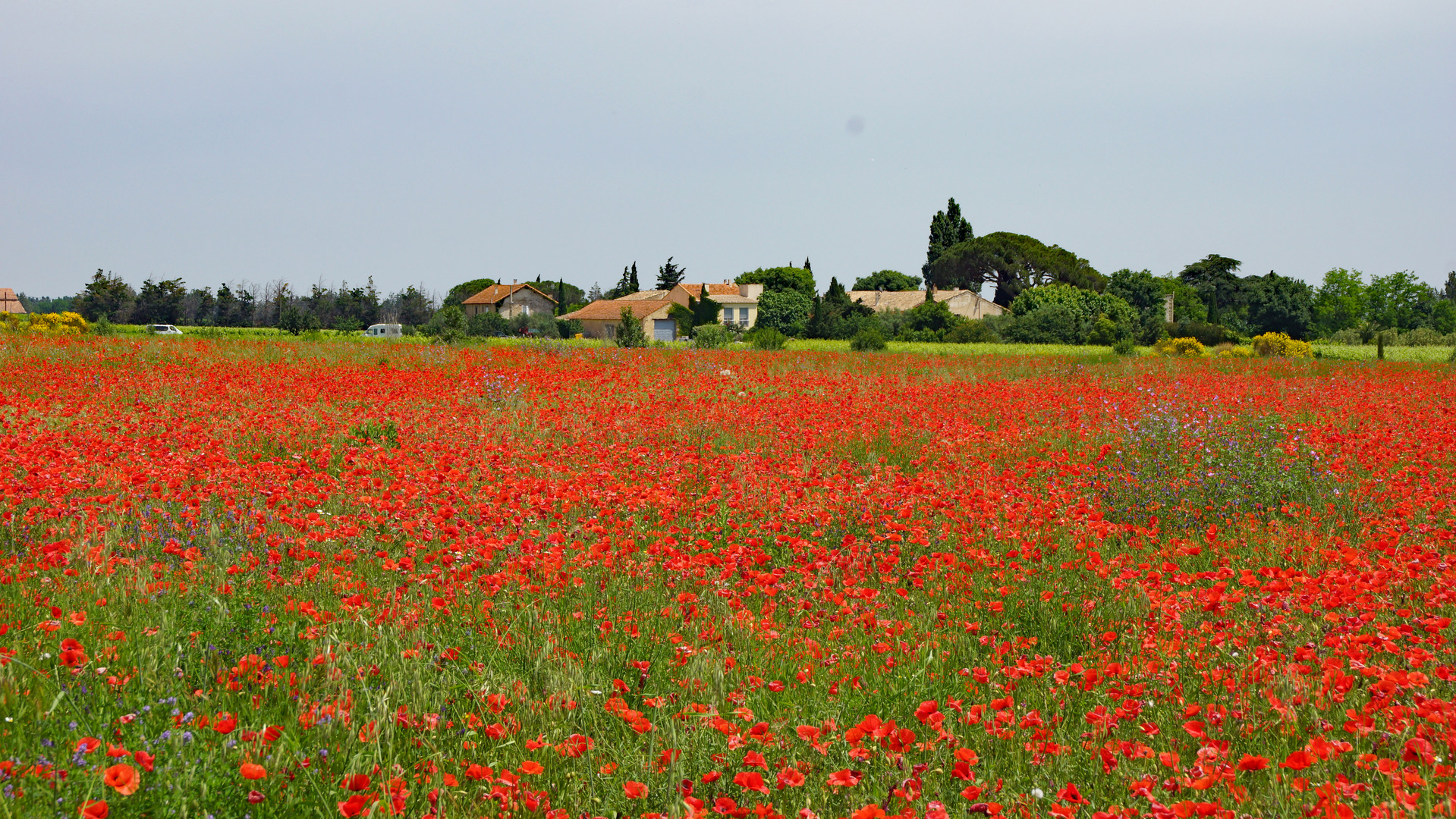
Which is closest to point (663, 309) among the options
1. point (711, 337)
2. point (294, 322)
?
point (294, 322)

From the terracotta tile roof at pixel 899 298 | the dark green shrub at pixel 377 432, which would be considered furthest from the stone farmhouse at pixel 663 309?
the dark green shrub at pixel 377 432

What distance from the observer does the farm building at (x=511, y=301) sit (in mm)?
90812

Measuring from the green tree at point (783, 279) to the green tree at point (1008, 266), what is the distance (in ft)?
45.2

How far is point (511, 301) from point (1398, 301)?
337 feet

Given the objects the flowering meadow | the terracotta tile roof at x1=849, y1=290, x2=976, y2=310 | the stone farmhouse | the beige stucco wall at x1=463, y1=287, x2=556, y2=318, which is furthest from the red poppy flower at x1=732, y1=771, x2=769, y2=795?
the beige stucco wall at x1=463, y1=287, x2=556, y2=318

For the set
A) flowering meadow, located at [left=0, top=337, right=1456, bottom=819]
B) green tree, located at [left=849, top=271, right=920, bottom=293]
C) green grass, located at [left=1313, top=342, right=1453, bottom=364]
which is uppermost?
green tree, located at [left=849, top=271, right=920, bottom=293]

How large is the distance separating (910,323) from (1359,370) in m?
35.5

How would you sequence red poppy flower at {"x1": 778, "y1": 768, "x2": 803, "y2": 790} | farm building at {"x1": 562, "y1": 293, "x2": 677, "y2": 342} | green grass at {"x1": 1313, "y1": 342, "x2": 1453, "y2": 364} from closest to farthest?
red poppy flower at {"x1": 778, "y1": 768, "x2": 803, "y2": 790} → green grass at {"x1": 1313, "y1": 342, "x2": 1453, "y2": 364} → farm building at {"x1": 562, "y1": 293, "x2": 677, "y2": 342}

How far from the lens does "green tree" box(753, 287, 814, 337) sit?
65.6 meters

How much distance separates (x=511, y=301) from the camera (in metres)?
→ 90.1

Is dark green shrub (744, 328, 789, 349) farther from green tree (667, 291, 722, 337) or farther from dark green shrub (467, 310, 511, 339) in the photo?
green tree (667, 291, 722, 337)

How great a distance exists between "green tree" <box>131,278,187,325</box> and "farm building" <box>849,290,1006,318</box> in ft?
177

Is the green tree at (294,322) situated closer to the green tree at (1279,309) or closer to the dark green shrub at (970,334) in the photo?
the dark green shrub at (970,334)

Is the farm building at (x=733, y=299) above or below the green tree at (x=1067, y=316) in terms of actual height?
above
